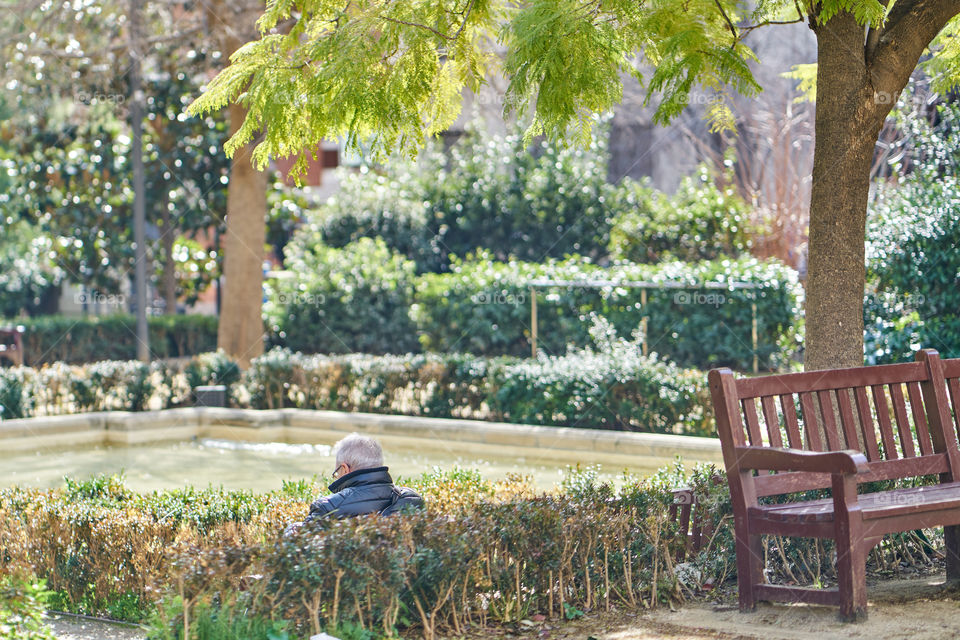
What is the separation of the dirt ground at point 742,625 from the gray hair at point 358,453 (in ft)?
3.04

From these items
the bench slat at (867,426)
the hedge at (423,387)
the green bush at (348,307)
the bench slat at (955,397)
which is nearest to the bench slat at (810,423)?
the bench slat at (867,426)

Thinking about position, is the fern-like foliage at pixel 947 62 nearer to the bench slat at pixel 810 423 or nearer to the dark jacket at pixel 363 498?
the bench slat at pixel 810 423

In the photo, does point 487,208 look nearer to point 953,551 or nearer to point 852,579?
point 953,551

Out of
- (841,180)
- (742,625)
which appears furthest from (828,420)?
(841,180)

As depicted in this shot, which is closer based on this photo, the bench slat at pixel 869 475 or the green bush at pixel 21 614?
the green bush at pixel 21 614

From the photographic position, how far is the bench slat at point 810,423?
5191mm

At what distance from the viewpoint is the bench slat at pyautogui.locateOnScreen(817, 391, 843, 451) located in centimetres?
526

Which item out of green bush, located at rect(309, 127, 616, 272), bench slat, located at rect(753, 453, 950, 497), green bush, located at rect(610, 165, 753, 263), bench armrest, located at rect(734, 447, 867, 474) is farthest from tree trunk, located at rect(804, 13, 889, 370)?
green bush, located at rect(309, 127, 616, 272)

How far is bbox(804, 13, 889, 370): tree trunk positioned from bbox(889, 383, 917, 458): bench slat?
415mm

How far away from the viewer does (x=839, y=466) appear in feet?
14.5

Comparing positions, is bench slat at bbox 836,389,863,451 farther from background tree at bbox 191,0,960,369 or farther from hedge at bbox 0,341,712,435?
hedge at bbox 0,341,712,435

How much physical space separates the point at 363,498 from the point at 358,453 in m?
0.21

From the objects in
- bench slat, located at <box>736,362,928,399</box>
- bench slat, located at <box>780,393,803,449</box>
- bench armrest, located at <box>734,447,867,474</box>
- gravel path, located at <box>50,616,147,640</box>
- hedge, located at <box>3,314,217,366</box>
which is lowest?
gravel path, located at <box>50,616,147,640</box>

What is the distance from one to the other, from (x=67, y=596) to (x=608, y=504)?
266 centimetres
